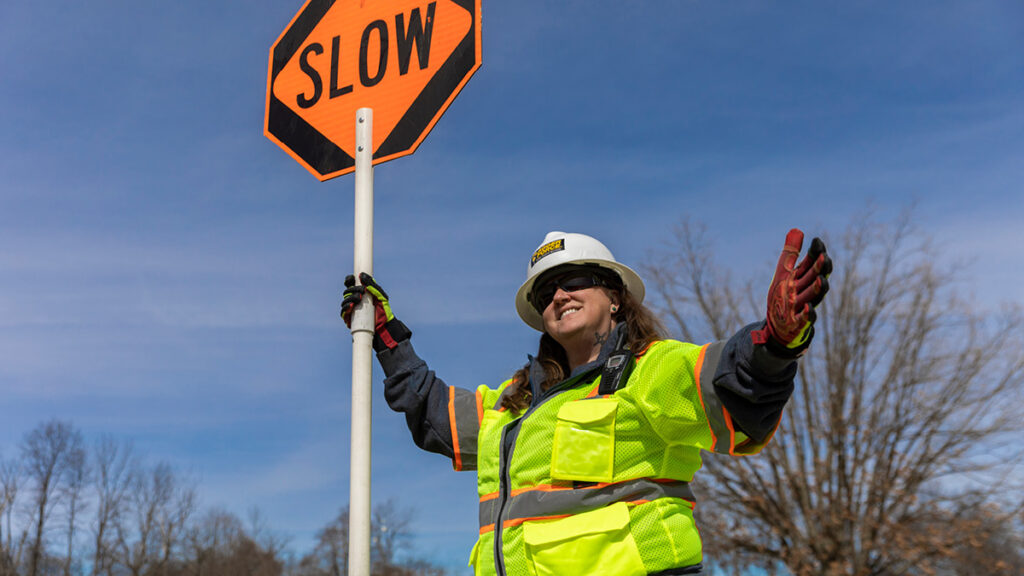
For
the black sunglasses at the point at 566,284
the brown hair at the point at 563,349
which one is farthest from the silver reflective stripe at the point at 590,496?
the black sunglasses at the point at 566,284

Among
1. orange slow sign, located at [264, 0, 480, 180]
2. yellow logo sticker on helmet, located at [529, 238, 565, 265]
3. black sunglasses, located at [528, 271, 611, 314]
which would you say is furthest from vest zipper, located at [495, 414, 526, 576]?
orange slow sign, located at [264, 0, 480, 180]

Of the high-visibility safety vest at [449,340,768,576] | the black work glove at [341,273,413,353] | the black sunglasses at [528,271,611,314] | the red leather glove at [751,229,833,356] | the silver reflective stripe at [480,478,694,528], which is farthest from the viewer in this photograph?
the black sunglasses at [528,271,611,314]

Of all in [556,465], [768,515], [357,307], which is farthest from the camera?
[768,515]

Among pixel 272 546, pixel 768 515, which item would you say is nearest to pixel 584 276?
pixel 768 515

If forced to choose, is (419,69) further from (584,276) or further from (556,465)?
(556,465)

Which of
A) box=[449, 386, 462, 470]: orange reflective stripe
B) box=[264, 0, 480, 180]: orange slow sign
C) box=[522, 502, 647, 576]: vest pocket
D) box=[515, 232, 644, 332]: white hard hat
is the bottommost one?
box=[522, 502, 647, 576]: vest pocket

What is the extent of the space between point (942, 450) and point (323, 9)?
518 inches

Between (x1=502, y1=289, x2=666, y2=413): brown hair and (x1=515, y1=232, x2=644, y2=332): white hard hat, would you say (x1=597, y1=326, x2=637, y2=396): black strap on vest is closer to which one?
(x1=502, y1=289, x2=666, y2=413): brown hair

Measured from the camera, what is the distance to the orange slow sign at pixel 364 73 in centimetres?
326

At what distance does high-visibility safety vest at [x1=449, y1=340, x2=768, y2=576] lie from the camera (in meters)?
2.51

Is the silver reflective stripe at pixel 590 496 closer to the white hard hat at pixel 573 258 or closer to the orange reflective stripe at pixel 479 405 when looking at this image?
the orange reflective stripe at pixel 479 405

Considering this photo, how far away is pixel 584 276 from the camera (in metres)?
3.28

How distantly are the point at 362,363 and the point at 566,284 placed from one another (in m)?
0.85

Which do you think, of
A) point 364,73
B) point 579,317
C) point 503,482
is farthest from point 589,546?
point 364,73
